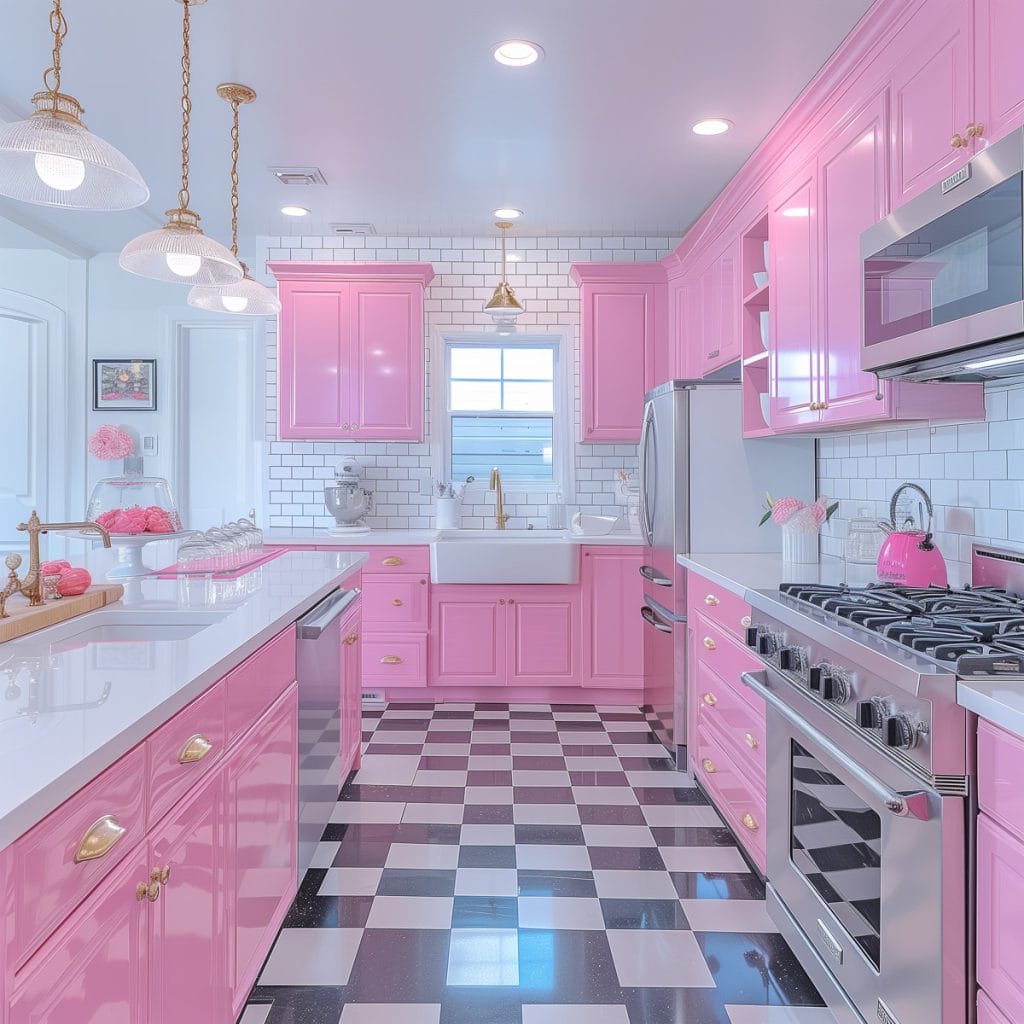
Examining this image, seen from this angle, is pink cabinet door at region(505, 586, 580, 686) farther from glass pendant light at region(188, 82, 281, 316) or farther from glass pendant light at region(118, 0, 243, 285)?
glass pendant light at region(118, 0, 243, 285)

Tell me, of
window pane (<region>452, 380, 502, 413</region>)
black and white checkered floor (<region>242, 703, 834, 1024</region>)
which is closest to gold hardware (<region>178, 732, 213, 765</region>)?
black and white checkered floor (<region>242, 703, 834, 1024</region>)

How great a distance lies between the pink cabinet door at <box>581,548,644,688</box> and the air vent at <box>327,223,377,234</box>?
2.35 meters

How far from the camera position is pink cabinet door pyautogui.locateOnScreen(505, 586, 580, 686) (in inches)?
174

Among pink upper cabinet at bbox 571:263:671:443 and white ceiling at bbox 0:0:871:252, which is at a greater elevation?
white ceiling at bbox 0:0:871:252

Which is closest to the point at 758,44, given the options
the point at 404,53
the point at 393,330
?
the point at 404,53

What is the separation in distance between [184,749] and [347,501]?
11.5 ft

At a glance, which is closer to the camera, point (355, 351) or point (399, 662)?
point (399, 662)

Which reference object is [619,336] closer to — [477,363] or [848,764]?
[477,363]

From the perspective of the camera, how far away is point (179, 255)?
7.47 ft

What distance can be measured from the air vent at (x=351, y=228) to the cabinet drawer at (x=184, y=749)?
149 inches

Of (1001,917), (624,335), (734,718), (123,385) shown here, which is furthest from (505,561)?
(1001,917)

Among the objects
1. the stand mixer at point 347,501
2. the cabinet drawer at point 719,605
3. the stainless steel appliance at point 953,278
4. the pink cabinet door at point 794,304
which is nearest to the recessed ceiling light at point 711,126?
the pink cabinet door at point 794,304

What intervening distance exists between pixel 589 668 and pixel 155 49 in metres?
3.47

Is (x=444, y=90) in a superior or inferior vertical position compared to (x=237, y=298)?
superior
